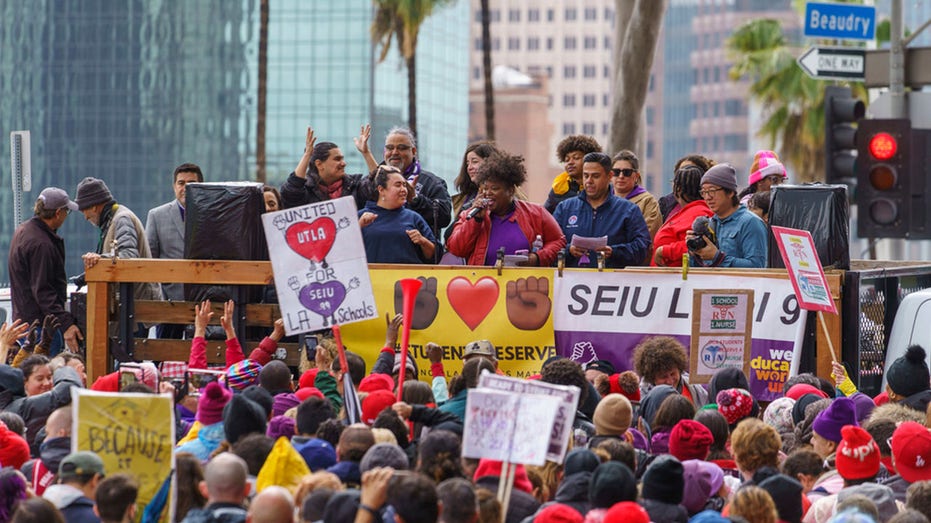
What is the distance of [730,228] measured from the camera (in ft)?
36.9

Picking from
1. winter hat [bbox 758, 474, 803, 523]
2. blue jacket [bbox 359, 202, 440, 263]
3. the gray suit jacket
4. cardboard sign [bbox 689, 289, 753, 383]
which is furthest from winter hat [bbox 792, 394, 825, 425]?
the gray suit jacket

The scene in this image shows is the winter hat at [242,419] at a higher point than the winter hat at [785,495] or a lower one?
higher

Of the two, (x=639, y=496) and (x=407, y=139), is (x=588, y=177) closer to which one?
(x=407, y=139)

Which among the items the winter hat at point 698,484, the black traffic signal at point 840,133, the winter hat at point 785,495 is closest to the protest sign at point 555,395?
the winter hat at point 698,484

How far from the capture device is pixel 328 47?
327 feet

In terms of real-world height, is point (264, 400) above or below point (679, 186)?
below

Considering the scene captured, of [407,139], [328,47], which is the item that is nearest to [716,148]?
[328,47]

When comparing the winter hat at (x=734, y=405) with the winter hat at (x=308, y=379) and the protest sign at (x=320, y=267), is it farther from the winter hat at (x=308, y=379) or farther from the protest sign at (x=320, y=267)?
the winter hat at (x=308, y=379)

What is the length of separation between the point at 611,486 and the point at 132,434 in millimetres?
2023

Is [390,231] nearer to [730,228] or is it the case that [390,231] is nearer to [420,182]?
[420,182]

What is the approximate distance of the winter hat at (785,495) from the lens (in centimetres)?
676

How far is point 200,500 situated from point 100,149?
95617 mm

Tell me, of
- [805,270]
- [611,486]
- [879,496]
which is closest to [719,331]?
[805,270]

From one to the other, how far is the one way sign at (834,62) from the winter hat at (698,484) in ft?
31.6
